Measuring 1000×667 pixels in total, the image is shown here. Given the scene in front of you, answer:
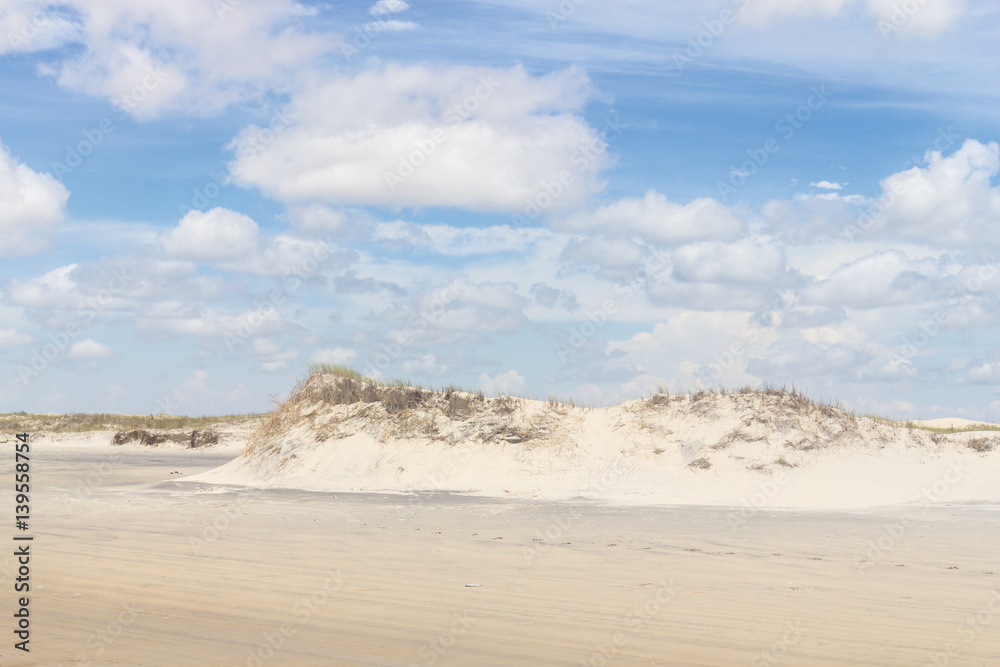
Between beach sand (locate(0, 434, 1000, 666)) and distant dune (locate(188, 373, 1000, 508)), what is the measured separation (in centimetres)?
377

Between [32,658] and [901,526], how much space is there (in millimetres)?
13350

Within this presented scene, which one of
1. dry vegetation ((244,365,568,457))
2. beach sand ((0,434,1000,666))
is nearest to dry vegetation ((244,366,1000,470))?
dry vegetation ((244,365,568,457))

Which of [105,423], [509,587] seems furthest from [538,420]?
[105,423]

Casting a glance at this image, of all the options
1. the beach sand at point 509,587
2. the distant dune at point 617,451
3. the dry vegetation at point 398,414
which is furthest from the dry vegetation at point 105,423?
the beach sand at point 509,587

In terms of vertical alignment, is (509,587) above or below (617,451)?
below

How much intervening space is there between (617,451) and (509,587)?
14147 mm

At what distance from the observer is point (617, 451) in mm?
22906

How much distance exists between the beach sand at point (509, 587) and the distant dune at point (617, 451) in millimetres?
3772

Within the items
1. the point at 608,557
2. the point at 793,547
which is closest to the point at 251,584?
the point at 608,557

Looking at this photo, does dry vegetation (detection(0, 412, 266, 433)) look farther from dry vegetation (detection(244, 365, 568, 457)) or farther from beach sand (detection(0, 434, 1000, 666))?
beach sand (detection(0, 434, 1000, 666))

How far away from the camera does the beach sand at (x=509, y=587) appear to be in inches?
265

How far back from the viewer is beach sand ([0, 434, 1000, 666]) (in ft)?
22.1

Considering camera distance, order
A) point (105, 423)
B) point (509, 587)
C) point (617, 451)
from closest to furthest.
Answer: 1. point (509, 587)
2. point (617, 451)
3. point (105, 423)

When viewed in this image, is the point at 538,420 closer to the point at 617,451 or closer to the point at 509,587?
the point at 617,451
